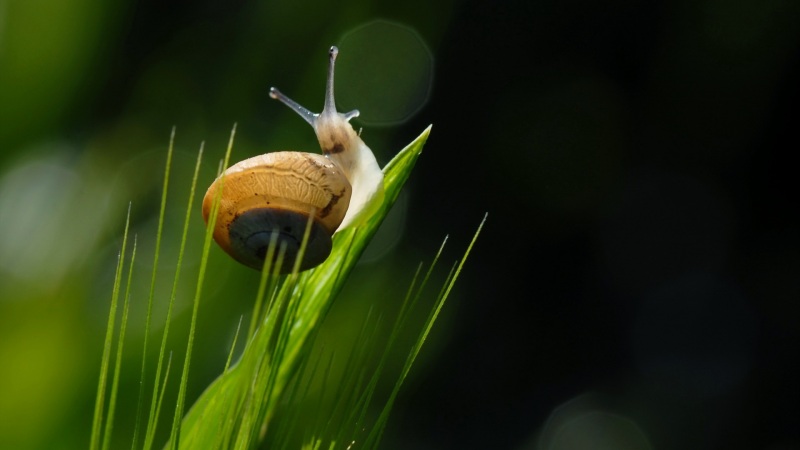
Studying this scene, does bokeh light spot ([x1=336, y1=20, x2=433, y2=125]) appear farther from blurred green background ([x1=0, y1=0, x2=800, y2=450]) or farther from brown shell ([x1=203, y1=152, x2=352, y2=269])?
brown shell ([x1=203, y1=152, x2=352, y2=269])

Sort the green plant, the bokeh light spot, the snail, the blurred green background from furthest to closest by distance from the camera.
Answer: the blurred green background → the bokeh light spot → the snail → the green plant

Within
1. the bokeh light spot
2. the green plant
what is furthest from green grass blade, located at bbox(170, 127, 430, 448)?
the bokeh light spot

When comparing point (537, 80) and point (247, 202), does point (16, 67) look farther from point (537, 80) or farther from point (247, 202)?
→ point (537, 80)

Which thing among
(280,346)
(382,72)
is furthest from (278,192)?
(382,72)

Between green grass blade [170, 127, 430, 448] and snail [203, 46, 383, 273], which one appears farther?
snail [203, 46, 383, 273]

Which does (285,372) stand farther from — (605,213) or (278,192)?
(605,213)

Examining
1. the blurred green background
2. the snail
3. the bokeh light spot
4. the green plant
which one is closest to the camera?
the green plant

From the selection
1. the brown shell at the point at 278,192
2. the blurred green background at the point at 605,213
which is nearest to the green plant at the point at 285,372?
the brown shell at the point at 278,192

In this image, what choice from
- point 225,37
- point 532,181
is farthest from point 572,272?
point 225,37
